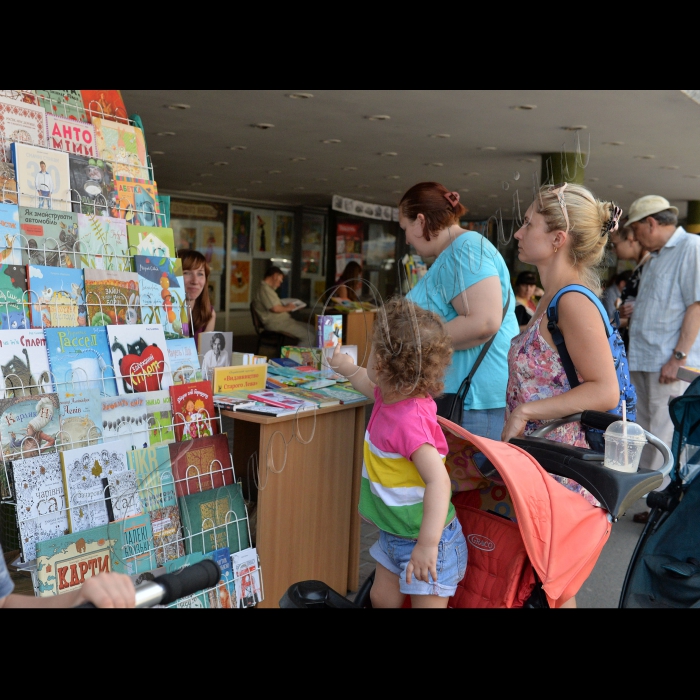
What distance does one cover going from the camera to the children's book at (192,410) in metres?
2.28

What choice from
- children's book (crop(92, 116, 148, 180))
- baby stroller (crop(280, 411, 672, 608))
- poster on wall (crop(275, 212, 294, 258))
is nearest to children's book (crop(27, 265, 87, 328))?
children's book (crop(92, 116, 148, 180))

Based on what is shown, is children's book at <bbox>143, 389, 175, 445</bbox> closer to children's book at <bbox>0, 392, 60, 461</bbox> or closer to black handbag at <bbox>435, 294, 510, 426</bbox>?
children's book at <bbox>0, 392, 60, 461</bbox>

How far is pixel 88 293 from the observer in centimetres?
211

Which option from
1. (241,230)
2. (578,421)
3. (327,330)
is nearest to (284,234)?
(241,230)

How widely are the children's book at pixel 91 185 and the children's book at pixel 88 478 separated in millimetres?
775

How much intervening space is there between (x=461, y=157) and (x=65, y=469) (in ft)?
25.8

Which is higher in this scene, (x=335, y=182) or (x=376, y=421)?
(x=335, y=182)

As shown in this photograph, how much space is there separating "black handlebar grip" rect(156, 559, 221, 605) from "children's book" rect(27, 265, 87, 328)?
4.45 ft

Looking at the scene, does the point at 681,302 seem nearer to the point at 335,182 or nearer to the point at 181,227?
the point at 335,182

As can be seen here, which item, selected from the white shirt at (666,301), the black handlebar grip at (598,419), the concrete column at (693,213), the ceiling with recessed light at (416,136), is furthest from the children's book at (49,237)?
the concrete column at (693,213)

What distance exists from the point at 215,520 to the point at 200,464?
20 cm
